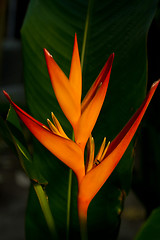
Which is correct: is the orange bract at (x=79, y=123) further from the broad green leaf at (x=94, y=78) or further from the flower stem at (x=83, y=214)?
the broad green leaf at (x=94, y=78)

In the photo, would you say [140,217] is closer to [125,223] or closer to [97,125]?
[125,223]

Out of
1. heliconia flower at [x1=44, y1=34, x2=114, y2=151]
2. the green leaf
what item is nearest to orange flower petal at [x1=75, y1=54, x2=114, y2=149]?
heliconia flower at [x1=44, y1=34, x2=114, y2=151]

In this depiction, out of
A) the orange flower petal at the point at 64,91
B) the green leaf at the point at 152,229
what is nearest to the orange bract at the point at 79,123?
the orange flower petal at the point at 64,91

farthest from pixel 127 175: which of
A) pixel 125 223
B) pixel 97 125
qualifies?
pixel 125 223

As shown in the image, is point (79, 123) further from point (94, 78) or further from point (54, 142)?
point (94, 78)

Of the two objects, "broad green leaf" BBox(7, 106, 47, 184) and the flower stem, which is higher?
"broad green leaf" BBox(7, 106, 47, 184)

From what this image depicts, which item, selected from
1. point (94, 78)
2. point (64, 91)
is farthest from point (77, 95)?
point (94, 78)

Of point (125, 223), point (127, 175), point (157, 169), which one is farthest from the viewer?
point (125, 223)

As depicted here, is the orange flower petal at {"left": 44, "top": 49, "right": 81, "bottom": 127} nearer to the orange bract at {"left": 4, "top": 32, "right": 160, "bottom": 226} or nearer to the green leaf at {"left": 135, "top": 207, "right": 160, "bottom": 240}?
the orange bract at {"left": 4, "top": 32, "right": 160, "bottom": 226}
